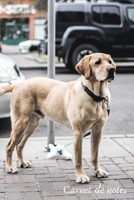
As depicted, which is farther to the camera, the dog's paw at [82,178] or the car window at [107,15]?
the car window at [107,15]

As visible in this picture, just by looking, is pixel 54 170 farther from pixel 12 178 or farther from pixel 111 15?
pixel 111 15

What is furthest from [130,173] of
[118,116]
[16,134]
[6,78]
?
[118,116]

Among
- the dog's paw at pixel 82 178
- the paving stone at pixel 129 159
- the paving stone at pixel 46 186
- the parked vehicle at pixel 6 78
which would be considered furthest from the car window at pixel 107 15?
the paving stone at pixel 46 186

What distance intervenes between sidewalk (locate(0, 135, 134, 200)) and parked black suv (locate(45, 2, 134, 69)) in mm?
9116

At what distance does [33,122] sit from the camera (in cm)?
507

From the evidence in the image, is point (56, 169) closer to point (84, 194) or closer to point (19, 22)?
point (84, 194)


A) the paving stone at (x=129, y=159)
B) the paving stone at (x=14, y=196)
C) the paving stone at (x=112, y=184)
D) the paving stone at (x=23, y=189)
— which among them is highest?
the paving stone at (x=14, y=196)

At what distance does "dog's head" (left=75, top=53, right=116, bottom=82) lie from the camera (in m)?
4.08

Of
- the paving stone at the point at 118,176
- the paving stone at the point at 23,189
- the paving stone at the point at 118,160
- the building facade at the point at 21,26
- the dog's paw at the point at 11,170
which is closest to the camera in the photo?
the paving stone at the point at 23,189

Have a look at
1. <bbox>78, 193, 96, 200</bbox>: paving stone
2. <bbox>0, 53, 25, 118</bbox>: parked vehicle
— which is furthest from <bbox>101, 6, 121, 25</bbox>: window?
<bbox>78, 193, 96, 200</bbox>: paving stone

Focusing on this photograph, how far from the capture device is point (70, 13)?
14664 millimetres

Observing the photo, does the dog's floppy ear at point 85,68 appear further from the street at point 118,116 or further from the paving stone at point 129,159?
the street at point 118,116

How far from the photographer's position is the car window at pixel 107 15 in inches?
577

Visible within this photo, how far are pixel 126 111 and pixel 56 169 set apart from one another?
12.9ft
